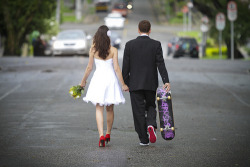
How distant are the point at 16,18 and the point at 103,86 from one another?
99.9 feet

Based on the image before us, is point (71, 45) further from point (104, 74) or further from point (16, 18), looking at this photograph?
point (104, 74)

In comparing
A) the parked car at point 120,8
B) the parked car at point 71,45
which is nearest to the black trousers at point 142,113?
the parked car at point 71,45

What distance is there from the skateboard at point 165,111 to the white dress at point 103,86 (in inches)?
25.7

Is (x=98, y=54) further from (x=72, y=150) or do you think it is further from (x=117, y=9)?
(x=117, y=9)

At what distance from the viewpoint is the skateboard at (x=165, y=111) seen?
358 inches

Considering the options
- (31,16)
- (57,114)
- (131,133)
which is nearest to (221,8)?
(31,16)

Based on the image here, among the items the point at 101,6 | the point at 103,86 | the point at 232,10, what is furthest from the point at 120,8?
the point at 103,86

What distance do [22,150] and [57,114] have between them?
4.73 metres

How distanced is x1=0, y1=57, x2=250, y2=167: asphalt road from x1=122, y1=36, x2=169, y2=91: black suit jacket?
0.96 meters

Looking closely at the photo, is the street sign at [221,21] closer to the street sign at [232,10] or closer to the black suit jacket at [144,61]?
the street sign at [232,10]

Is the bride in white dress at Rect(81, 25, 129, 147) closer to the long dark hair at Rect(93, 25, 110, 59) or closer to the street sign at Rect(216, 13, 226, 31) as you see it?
the long dark hair at Rect(93, 25, 110, 59)

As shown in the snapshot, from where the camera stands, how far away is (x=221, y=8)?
127ft

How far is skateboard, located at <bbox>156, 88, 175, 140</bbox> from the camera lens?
9.10 m

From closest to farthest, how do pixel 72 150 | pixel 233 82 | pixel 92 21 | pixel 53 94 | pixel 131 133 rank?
1. pixel 72 150
2. pixel 131 133
3. pixel 53 94
4. pixel 233 82
5. pixel 92 21
